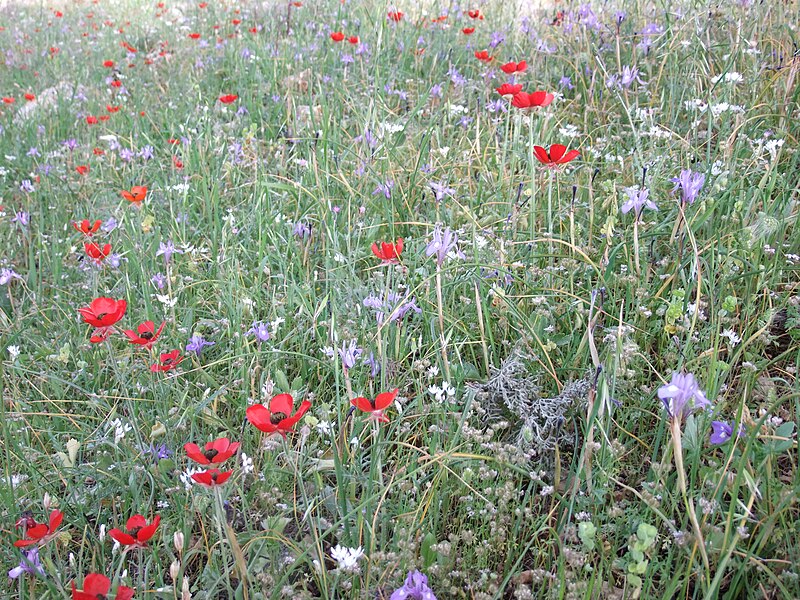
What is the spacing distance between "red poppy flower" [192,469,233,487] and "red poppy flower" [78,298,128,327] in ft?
1.61

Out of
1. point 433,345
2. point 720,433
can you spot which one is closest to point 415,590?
point 720,433

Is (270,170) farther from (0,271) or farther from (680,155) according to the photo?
(680,155)

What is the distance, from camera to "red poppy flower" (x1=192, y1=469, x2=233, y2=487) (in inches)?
40.9

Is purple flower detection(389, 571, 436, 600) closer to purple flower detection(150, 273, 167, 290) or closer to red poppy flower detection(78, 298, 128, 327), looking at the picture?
red poppy flower detection(78, 298, 128, 327)

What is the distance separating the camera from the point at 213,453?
1207mm

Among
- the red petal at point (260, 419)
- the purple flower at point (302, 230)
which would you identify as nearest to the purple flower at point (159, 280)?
the purple flower at point (302, 230)

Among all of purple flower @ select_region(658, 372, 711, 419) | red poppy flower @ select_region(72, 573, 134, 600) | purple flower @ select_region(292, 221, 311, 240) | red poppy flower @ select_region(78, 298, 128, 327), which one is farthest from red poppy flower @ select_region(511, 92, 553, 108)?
red poppy flower @ select_region(72, 573, 134, 600)

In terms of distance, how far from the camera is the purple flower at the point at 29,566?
1217 mm

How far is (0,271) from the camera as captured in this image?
101 inches

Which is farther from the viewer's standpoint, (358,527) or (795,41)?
(795,41)

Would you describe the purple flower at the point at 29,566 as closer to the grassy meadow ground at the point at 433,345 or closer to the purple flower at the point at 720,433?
the grassy meadow ground at the point at 433,345

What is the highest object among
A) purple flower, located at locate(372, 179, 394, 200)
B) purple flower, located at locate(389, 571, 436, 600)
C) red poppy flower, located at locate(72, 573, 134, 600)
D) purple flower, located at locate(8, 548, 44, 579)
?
purple flower, located at locate(372, 179, 394, 200)

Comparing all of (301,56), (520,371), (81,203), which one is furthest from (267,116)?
(520,371)

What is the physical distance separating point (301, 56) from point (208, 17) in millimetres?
2439
